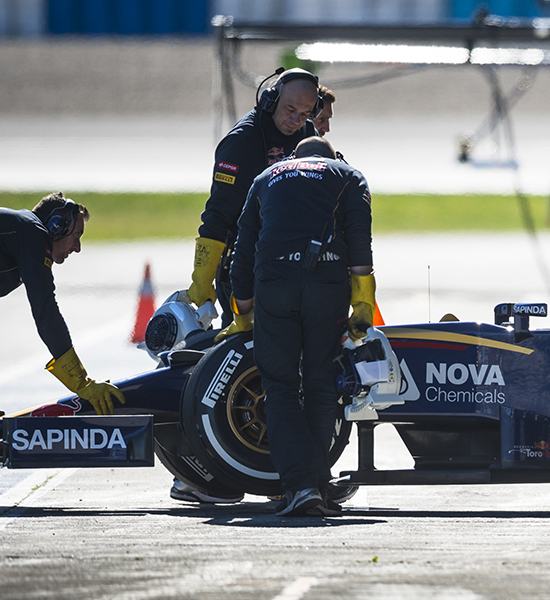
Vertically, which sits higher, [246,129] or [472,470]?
[246,129]

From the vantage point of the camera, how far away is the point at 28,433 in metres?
5.15

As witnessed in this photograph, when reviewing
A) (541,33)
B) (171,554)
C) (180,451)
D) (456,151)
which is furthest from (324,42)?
(456,151)

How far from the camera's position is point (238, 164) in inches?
225

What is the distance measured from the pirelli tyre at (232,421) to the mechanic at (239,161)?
74cm

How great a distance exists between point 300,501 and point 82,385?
4.13ft

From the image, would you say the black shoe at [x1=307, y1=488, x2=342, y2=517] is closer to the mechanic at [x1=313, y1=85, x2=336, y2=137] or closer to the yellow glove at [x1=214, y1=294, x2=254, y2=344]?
the yellow glove at [x1=214, y1=294, x2=254, y2=344]

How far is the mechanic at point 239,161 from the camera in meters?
5.66

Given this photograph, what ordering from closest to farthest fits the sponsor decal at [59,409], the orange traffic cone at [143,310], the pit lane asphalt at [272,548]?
the pit lane asphalt at [272,548] < the sponsor decal at [59,409] < the orange traffic cone at [143,310]

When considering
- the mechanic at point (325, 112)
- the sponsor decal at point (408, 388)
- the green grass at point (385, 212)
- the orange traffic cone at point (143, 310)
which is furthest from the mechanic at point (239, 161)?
→ the green grass at point (385, 212)

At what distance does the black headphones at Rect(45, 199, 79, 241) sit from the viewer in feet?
17.6

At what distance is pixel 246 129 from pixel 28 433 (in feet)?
6.15

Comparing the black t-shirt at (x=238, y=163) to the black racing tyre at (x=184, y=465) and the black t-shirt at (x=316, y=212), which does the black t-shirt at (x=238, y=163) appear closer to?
the black t-shirt at (x=316, y=212)

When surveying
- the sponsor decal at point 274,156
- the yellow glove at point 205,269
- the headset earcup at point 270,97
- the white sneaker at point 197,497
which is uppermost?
the headset earcup at point 270,97

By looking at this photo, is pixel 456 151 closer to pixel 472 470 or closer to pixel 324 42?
pixel 324 42
